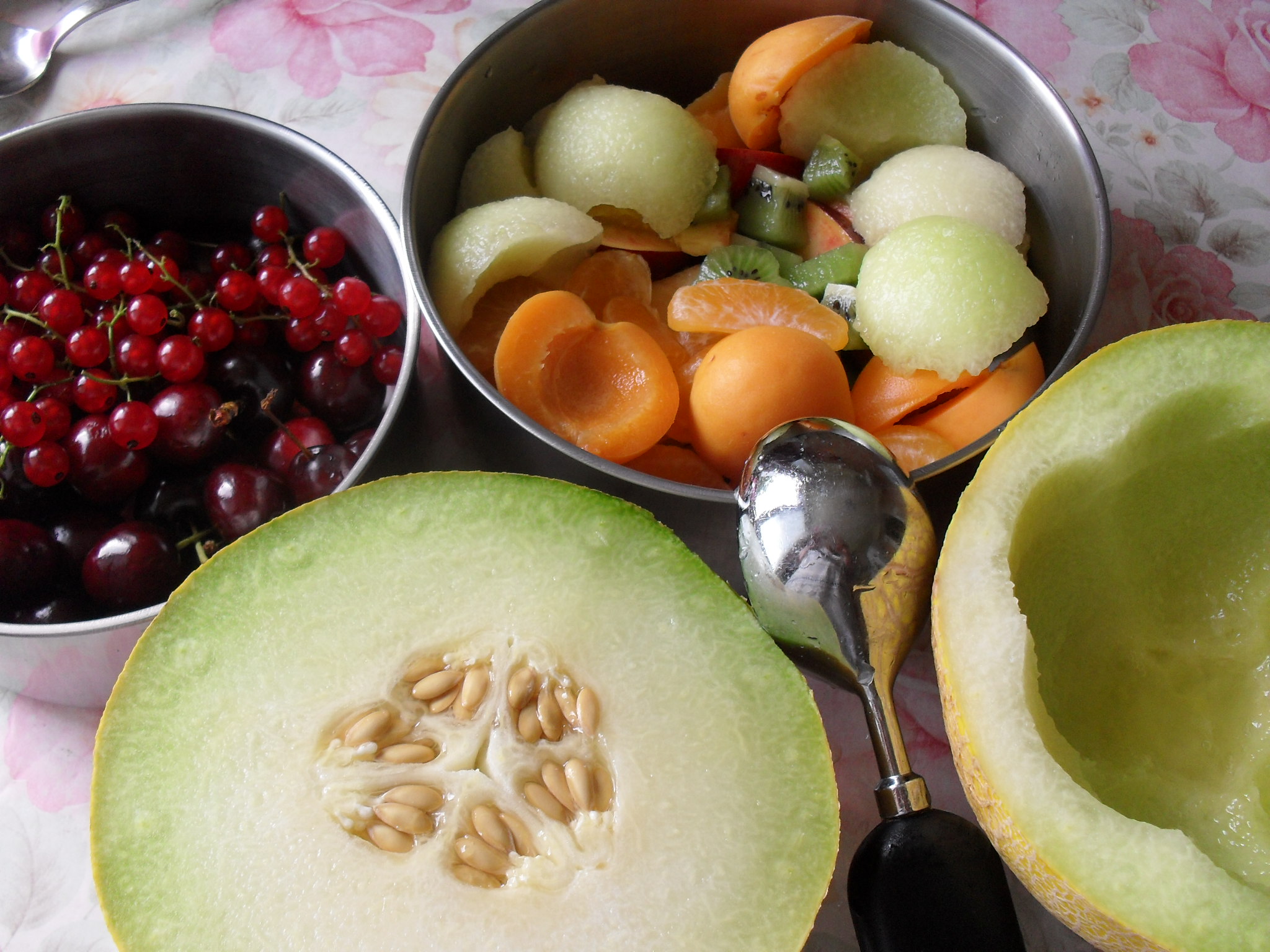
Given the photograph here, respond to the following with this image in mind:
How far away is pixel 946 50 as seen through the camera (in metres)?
0.75

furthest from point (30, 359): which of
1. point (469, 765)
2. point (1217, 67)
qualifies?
point (1217, 67)

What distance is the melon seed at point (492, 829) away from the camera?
1.42 ft

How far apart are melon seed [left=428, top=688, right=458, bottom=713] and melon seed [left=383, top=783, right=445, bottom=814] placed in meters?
0.03

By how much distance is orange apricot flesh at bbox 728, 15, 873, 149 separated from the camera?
0.71 m

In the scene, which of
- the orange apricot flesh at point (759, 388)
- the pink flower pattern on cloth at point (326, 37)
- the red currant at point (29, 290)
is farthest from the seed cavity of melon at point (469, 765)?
the pink flower pattern on cloth at point (326, 37)

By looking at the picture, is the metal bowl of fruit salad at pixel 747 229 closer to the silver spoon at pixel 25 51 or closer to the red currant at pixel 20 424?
the red currant at pixel 20 424

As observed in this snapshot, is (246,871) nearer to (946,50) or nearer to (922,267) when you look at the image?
(922,267)

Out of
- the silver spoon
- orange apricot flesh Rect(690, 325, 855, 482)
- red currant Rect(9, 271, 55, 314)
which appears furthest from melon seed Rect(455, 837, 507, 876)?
the silver spoon

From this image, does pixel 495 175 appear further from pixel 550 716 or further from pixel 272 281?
pixel 550 716

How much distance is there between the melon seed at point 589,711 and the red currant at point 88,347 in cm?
42

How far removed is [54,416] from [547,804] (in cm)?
42

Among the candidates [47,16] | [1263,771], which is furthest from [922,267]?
[47,16]

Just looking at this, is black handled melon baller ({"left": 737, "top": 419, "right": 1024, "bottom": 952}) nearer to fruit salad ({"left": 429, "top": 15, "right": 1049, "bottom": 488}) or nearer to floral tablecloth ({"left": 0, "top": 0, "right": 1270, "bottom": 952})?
fruit salad ({"left": 429, "top": 15, "right": 1049, "bottom": 488})

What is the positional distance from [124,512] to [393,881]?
37 cm
